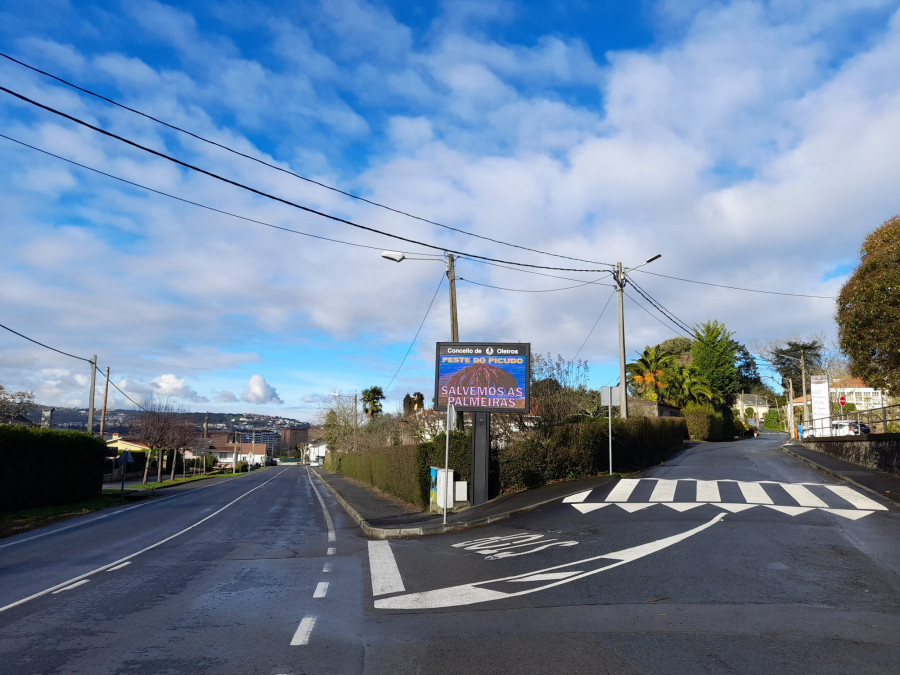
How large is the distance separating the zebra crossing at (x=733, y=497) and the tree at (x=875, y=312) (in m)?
2.91

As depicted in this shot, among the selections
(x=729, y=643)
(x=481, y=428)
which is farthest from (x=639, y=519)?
(x=729, y=643)

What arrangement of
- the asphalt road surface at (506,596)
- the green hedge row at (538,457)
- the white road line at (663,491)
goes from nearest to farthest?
the asphalt road surface at (506,596), the white road line at (663,491), the green hedge row at (538,457)

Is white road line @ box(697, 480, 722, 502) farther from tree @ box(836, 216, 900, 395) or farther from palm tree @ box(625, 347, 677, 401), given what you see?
palm tree @ box(625, 347, 677, 401)

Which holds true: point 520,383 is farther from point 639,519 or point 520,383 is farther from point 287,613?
point 287,613

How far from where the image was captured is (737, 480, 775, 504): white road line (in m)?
13.2

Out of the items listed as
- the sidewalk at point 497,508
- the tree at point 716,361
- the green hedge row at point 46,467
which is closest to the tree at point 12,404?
the green hedge row at point 46,467

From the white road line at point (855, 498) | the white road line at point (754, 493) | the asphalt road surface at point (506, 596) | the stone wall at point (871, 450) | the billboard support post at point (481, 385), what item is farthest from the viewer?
the stone wall at point (871, 450)

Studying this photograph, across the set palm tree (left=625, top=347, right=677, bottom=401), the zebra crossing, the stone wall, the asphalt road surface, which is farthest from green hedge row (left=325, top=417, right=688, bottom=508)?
palm tree (left=625, top=347, right=677, bottom=401)

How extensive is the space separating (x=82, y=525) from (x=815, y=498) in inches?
772

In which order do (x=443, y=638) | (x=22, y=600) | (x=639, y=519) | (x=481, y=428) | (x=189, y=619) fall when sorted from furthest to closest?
(x=481, y=428) → (x=639, y=519) → (x=22, y=600) → (x=189, y=619) → (x=443, y=638)

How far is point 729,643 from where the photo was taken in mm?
5199

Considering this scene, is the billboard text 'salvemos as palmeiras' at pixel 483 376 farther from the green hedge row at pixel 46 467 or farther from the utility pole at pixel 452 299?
the green hedge row at pixel 46 467

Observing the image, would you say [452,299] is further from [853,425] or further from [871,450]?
[853,425]

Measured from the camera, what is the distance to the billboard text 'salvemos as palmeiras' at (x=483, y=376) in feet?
Result: 55.3
